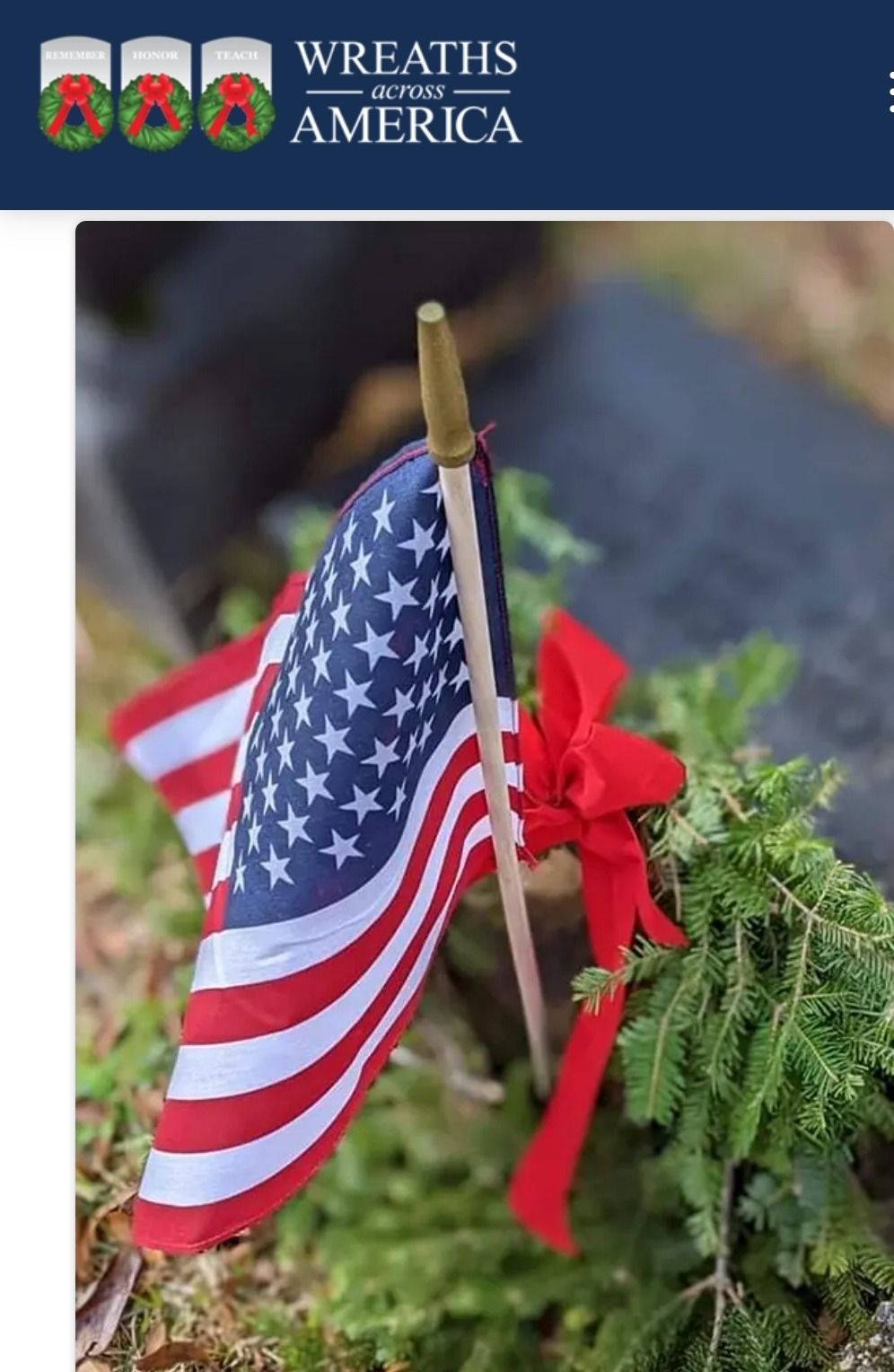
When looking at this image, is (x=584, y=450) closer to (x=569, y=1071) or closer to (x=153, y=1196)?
(x=569, y=1071)

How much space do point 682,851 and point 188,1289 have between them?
511 millimetres

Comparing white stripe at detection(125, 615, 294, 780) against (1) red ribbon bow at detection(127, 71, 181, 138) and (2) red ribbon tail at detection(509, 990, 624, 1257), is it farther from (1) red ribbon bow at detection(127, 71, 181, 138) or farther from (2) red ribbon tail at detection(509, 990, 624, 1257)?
(1) red ribbon bow at detection(127, 71, 181, 138)

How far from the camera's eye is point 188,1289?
3.51 ft

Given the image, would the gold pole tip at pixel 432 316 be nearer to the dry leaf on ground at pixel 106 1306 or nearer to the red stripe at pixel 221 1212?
the red stripe at pixel 221 1212

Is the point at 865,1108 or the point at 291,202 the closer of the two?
the point at 865,1108

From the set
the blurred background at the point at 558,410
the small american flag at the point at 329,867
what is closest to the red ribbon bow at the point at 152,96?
the blurred background at the point at 558,410

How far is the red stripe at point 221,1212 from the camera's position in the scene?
89cm

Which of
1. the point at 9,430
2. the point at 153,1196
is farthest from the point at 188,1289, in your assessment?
the point at 9,430

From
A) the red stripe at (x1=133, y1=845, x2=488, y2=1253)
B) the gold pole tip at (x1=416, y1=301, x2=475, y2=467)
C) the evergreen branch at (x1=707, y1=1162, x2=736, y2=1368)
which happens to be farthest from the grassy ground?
the gold pole tip at (x1=416, y1=301, x2=475, y2=467)

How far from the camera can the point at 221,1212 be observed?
898mm

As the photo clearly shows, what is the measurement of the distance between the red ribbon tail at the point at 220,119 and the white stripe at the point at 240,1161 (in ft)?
2.55

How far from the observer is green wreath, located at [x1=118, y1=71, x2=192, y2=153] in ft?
3.87

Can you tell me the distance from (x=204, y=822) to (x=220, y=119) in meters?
0.60

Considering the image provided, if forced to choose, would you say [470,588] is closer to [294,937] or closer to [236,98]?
[294,937]
